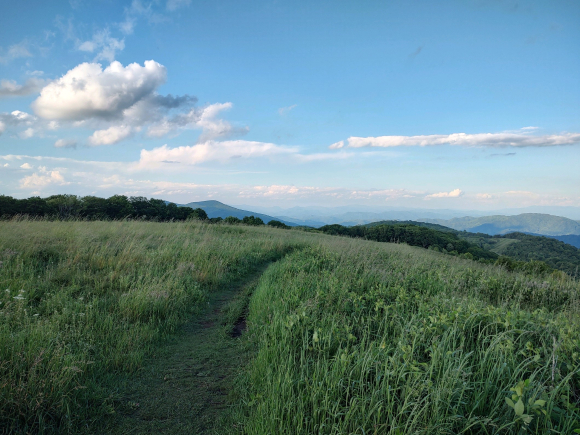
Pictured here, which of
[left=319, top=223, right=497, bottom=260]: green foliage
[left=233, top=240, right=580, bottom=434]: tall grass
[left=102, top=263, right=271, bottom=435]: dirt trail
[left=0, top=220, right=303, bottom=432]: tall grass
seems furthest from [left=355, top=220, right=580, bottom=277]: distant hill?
[left=0, top=220, right=303, bottom=432]: tall grass

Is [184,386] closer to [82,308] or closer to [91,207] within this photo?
[82,308]

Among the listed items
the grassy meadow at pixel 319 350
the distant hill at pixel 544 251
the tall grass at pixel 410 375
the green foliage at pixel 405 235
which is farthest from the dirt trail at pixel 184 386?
the green foliage at pixel 405 235

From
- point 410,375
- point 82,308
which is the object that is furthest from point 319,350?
point 82,308

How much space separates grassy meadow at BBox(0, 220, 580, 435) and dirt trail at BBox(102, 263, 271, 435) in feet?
0.74

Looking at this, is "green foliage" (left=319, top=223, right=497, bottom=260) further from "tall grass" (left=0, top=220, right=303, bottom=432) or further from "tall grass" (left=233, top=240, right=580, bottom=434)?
"tall grass" (left=233, top=240, right=580, bottom=434)

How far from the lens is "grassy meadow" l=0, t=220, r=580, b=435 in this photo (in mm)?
2873

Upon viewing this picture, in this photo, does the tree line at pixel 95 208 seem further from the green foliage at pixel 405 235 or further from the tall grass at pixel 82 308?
the green foliage at pixel 405 235

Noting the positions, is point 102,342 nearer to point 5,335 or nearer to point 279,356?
point 5,335

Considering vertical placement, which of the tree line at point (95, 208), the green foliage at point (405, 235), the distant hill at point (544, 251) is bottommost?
the distant hill at point (544, 251)

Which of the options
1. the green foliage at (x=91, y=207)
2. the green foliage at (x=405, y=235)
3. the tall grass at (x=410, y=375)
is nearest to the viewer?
the tall grass at (x=410, y=375)

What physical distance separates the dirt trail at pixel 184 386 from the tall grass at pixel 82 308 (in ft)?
0.92

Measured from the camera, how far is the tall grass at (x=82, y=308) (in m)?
3.49

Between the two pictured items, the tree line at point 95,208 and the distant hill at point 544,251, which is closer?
the distant hill at point 544,251

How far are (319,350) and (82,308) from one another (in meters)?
5.08
